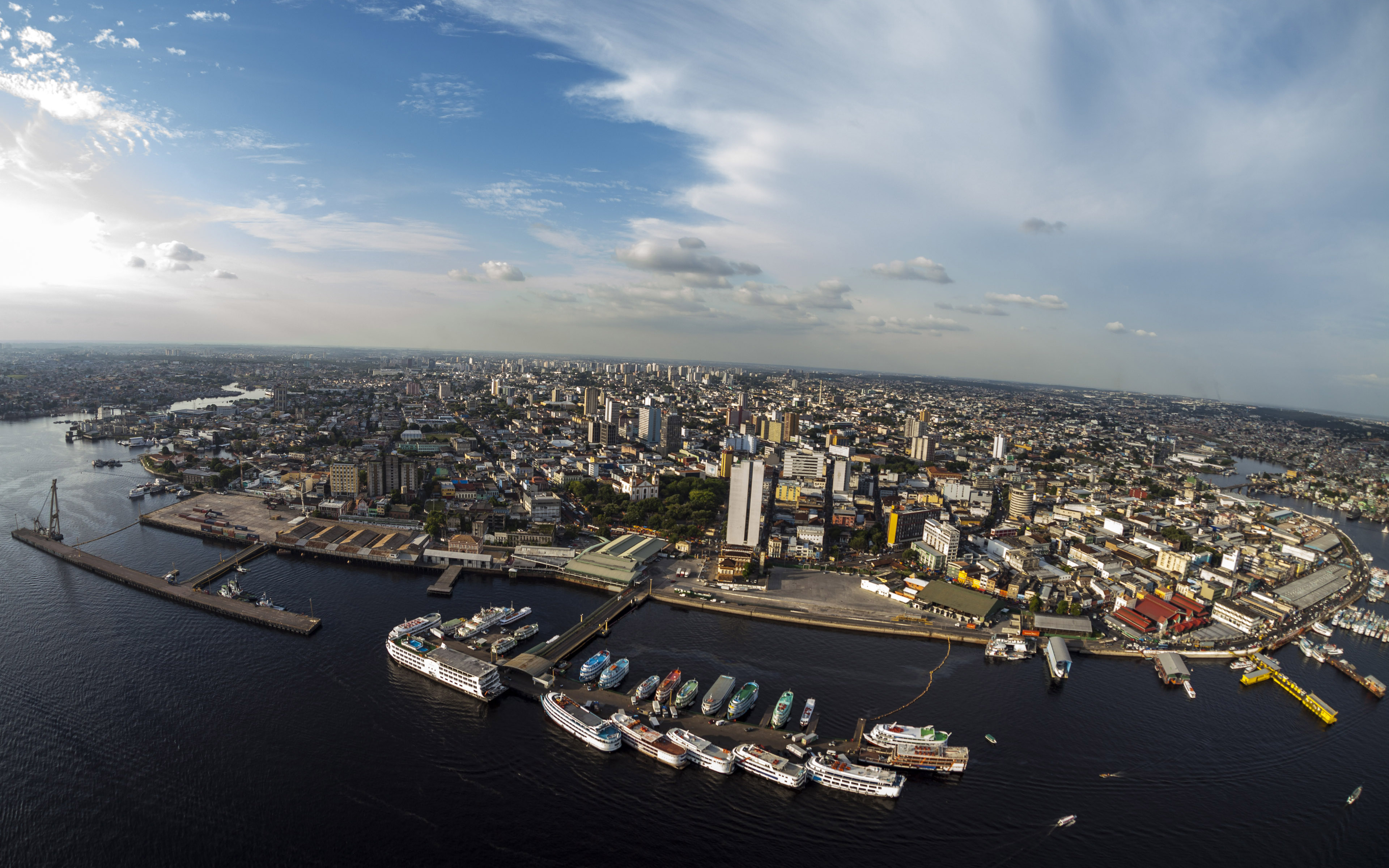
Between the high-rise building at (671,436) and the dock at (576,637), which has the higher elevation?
the high-rise building at (671,436)

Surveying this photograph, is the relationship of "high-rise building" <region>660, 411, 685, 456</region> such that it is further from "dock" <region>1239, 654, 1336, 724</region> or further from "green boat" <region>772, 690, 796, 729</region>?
"dock" <region>1239, 654, 1336, 724</region>

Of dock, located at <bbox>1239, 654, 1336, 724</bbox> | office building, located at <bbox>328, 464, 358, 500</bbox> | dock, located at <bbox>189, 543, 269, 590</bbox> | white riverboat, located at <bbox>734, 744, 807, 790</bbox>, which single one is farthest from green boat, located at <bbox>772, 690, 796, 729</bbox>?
office building, located at <bbox>328, 464, 358, 500</bbox>

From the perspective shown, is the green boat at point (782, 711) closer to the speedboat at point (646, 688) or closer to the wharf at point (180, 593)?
the speedboat at point (646, 688)

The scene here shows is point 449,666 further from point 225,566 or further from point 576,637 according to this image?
point 225,566

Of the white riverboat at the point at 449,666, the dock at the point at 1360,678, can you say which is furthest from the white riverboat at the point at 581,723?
the dock at the point at 1360,678

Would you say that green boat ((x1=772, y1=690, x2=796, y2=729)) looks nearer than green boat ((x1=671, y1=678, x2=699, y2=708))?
Yes

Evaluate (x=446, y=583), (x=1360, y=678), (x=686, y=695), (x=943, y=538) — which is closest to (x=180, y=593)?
(x=446, y=583)
